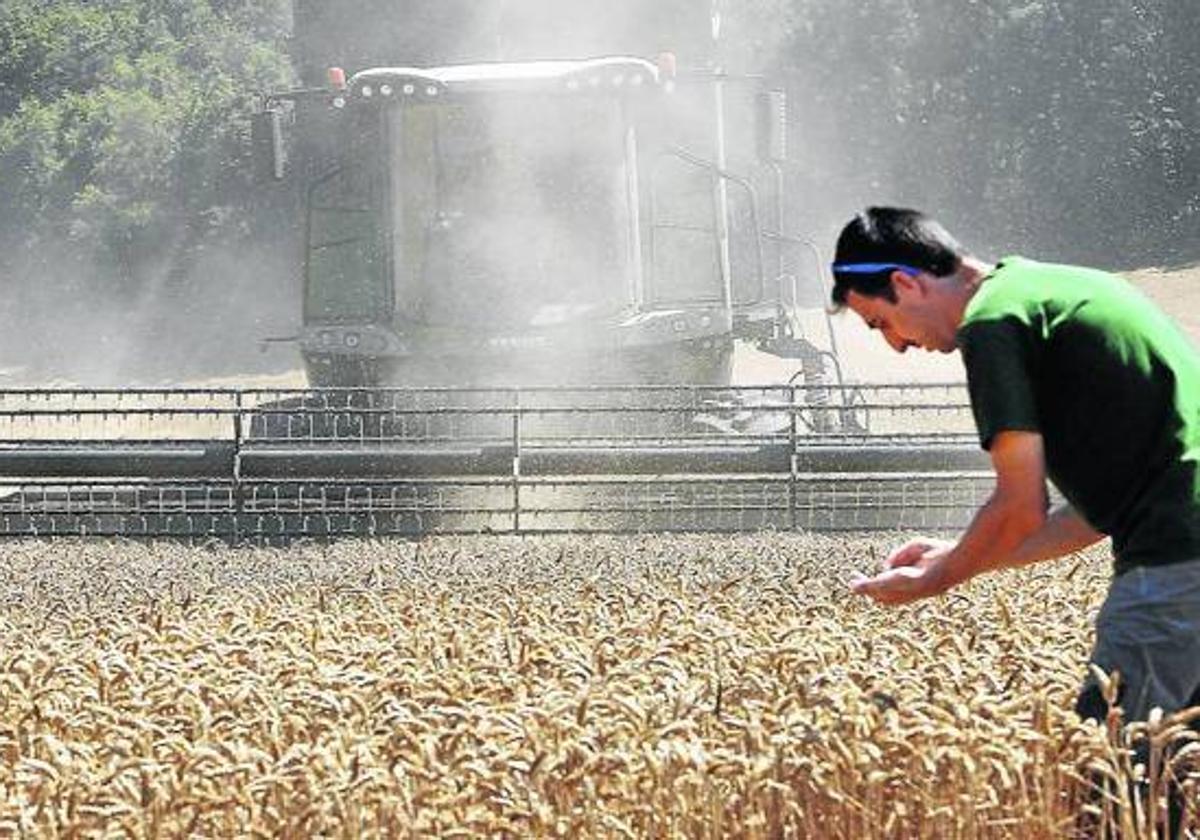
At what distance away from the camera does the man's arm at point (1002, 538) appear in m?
4.67

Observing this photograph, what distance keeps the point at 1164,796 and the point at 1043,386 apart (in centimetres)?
81

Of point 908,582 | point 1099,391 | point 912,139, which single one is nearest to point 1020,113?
point 912,139

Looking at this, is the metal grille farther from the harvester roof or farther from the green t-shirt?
the green t-shirt

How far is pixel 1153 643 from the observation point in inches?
191

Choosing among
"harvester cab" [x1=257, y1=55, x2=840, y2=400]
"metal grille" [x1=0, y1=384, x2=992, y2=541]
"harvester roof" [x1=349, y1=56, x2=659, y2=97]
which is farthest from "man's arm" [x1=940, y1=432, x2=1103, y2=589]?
"harvester roof" [x1=349, y1=56, x2=659, y2=97]

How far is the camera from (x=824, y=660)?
6.20 metres

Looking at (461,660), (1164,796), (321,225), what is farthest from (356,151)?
(1164,796)

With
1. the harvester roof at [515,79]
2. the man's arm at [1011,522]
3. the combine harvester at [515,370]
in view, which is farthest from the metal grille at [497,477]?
the man's arm at [1011,522]

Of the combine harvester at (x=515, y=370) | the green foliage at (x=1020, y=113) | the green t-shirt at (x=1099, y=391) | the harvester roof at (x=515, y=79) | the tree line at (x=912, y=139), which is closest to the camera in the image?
the green t-shirt at (x=1099, y=391)

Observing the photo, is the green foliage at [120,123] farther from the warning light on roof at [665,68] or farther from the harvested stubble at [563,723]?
the harvested stubble at [563,723]

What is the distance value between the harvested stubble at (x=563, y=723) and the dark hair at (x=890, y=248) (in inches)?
34.5

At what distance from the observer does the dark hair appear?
4.84m

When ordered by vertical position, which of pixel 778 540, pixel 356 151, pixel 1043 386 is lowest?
pixel 778 540

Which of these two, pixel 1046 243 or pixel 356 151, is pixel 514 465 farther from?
pixel 1046 243
